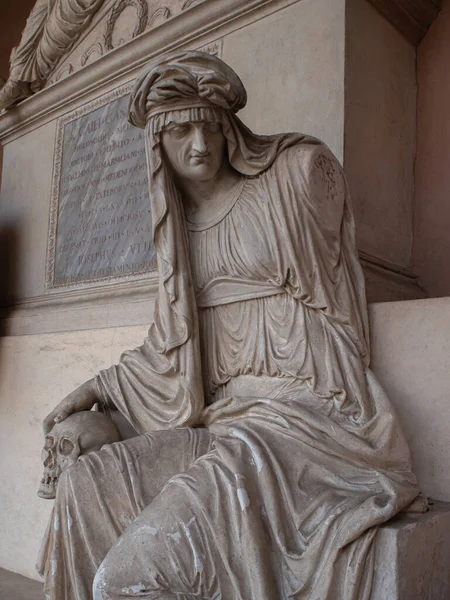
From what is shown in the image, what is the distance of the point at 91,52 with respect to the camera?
4957 millimetres

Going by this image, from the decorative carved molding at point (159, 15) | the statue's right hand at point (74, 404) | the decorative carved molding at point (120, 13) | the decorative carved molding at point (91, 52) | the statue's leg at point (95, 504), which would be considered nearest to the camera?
the statue's leg at point (95, 504)

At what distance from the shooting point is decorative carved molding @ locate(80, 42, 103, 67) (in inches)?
191

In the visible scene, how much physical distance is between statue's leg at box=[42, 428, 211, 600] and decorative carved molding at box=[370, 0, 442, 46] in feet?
8.75

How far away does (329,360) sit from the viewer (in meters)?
2.41

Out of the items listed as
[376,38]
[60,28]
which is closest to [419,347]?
[376,38]

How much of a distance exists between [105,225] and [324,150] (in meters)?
2.38

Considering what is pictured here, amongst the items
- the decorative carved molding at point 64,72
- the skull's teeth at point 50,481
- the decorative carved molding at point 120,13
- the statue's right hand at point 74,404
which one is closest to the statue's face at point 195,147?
the statue's right hand at point 74,404

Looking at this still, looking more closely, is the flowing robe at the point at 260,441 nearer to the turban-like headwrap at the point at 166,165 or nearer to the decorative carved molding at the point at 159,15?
the turban-like headwrap at the point at 166,165

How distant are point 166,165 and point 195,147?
0.65ft

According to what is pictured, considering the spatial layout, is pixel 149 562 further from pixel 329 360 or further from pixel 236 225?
pixel 236 225

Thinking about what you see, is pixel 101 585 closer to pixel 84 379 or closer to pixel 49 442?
pixel 49 442

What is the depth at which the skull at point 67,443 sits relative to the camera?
8.74 feet

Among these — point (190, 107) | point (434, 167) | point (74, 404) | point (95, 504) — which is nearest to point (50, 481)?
point (74, 404)

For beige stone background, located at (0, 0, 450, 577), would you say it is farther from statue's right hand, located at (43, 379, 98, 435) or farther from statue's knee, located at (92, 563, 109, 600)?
statue's knee, located at (92, 563, 109, 600)
